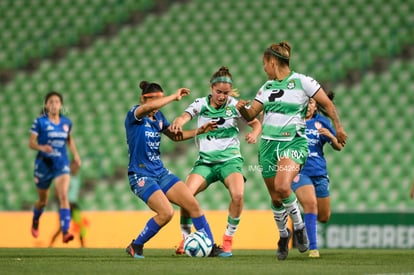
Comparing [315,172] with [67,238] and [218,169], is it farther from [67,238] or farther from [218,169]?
[67,238]

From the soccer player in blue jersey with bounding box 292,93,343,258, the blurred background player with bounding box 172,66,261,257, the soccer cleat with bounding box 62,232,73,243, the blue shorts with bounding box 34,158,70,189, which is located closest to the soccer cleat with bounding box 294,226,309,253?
the soccer player in blue jersey with bounding box 292,93,343,258

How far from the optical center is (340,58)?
65.4 ft

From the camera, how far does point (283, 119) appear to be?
9289 mm

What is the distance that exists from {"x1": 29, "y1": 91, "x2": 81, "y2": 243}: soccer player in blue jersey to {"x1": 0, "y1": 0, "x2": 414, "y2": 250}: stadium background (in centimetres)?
386

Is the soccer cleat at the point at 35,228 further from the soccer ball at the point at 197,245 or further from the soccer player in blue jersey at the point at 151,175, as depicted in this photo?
the soccer ball at the point at 197,245

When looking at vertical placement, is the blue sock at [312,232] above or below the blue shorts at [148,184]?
below

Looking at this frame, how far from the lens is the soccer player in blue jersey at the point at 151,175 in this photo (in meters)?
9.76

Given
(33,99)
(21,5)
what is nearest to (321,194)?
(33,99)

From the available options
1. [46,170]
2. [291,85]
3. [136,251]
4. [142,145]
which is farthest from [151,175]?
[46,170]

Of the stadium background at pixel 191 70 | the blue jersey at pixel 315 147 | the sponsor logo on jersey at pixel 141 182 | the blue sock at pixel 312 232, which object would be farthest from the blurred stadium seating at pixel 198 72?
the sponsor logo on jersey at pixel 141 182

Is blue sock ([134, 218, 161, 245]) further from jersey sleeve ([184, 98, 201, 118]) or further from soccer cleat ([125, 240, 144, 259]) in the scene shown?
jersey sleeve ([184, 98, 201, 118])

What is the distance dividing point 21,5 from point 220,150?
14.7 m

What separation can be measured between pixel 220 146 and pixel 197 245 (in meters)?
1.33

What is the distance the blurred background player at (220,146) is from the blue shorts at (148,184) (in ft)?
1.53
